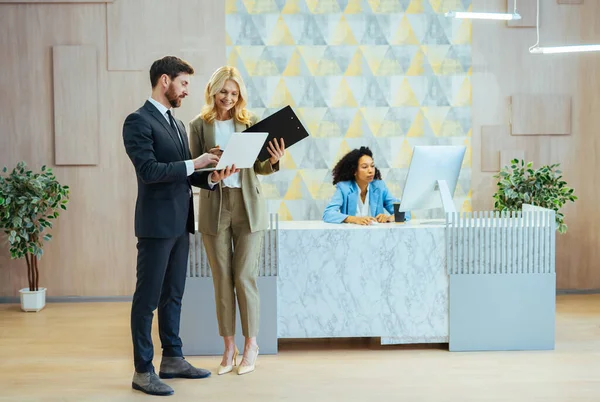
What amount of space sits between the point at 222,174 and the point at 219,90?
1.69 ft

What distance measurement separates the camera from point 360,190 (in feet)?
18.5

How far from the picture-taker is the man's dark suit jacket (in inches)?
155

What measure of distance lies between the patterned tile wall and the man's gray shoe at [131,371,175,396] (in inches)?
115

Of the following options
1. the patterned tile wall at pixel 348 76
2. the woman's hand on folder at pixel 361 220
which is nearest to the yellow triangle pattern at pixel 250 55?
the patterned tile wall at pixel 348 76

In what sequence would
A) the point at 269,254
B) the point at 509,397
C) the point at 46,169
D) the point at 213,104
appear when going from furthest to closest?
the point at 46,169 → the point at 269,254 → the point at 213,104 → the point at 509,397

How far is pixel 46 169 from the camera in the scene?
6.72 meters

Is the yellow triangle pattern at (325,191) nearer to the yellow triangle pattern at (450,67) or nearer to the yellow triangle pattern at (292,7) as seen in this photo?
the yellow triangle pattern at (450,67)

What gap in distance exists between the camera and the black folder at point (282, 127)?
4.18m

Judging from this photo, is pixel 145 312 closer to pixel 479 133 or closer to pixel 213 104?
pixel 213 104

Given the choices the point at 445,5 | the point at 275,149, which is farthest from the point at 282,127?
the point at 445,5

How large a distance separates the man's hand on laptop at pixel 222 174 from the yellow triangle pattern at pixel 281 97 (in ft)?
8.88

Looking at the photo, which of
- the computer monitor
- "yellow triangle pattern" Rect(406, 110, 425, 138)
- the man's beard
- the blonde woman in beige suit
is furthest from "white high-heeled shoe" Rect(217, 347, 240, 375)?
"yellow triangle pattern" Rect(406, 110, 425, 138)

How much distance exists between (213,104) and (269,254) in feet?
3.48

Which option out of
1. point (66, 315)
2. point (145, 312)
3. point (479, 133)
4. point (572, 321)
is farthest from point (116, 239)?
point (572, 321)
